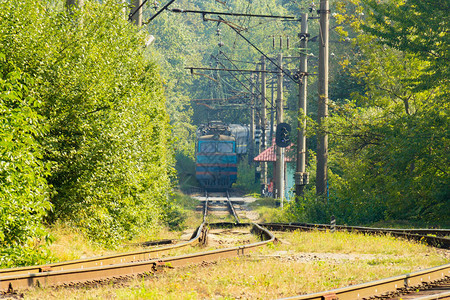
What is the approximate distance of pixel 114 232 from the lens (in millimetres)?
14406

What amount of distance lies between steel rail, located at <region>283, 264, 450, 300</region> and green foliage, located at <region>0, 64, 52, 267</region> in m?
4.90

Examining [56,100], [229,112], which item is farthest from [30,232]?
[229,112]

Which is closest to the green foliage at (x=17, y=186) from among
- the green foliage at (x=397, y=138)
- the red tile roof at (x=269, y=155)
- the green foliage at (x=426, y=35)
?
the green foliage at (x=397, y=138)

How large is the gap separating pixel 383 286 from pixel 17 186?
5680 millimetres

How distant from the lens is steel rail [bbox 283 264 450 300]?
6.34 metres

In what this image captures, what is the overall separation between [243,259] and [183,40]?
7828 centimetres

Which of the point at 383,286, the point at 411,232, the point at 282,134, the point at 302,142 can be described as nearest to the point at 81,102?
the point at 383,286

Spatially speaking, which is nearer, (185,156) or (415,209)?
(415,209)

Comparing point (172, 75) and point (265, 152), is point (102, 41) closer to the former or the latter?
point (265, 152)

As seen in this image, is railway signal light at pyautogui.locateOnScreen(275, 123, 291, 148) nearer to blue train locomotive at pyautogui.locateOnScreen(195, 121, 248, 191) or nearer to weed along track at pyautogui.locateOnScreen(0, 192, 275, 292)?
blue train locomotive at pyautogui.locateOnScreen(195, 121, 248, 191)

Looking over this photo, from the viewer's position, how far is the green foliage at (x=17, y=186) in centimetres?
870

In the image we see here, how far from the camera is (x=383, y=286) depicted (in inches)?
281

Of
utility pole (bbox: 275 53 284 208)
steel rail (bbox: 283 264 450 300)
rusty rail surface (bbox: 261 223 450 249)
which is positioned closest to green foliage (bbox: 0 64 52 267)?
steel rail (bbox: 283 264 450 300)

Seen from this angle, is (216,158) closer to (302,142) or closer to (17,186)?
(302,142)
